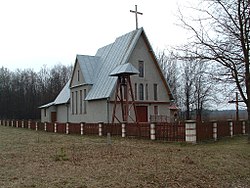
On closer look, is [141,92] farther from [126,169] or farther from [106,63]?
[126,169]

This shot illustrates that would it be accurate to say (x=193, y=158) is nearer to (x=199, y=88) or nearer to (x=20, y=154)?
(x=20, y=154)

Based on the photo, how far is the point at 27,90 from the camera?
283ft

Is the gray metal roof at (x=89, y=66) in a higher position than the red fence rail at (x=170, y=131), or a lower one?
higher

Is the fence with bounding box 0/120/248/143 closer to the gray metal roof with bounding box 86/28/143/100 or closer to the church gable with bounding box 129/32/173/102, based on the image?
the gray metal roof with bounding box 86/28/143/100

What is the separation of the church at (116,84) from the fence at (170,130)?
180 inches

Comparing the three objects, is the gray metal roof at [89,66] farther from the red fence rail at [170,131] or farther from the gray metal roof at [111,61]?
the red fence rail at [170,131]

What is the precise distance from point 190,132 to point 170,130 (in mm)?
1511

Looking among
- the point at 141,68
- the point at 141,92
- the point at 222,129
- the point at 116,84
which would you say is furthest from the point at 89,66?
the point at 222,129

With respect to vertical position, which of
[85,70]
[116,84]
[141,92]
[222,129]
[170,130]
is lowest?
[222,129]

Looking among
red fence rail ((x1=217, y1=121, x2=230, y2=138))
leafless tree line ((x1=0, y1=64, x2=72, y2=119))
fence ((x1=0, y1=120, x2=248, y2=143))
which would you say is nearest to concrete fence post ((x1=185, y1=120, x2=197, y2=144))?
fence ((x1=0, y1=120, x2=248, y2=143))

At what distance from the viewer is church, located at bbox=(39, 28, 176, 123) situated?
3262 centimetres

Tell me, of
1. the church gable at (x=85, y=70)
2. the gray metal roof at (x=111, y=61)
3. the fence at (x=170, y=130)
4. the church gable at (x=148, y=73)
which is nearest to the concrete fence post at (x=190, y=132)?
the fence at (x=170, y=130)

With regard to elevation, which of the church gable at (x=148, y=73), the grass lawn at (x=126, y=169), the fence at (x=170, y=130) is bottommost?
the grass lawn at (x=126, y=169)

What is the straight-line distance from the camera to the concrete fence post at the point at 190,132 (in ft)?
63.2
